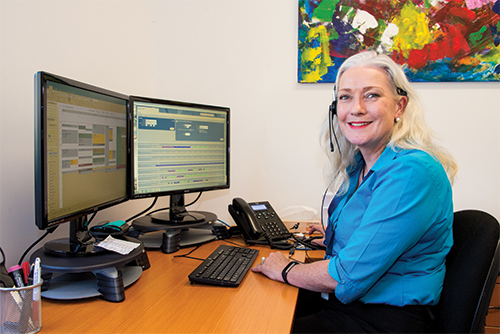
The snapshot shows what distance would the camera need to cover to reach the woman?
2.96ft

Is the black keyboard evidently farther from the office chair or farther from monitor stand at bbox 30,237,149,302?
the office chair

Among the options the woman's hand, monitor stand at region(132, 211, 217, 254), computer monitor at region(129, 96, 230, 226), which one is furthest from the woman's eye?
monitor stand at region(132, 211, 217, 254)

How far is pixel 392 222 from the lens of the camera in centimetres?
89

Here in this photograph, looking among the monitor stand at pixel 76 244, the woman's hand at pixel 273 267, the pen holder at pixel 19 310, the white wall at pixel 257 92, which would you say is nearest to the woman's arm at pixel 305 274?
the woman's hand at pixel 273 267

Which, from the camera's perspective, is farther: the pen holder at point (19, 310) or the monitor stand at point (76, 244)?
the monitor stand at point (76, 244)

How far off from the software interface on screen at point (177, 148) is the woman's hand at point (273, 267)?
21.5 inches

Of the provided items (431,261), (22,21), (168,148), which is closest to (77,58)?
(22,21)

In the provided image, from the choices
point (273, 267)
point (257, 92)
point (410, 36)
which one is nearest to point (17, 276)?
point (273, 267)

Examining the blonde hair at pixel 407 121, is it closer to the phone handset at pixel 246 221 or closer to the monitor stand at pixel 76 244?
the phone handset at pixel 246 221

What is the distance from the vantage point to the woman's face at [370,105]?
1.12 m

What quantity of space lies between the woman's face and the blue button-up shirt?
0.39ft

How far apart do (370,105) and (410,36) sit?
3.17ft

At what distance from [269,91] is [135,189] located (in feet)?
3.27

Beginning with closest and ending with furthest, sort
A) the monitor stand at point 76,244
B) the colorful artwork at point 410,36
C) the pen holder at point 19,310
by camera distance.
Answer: the pen holder at point 19,310 → the monitor stand at point 76,244 → the colorful artwork at point 410,36
